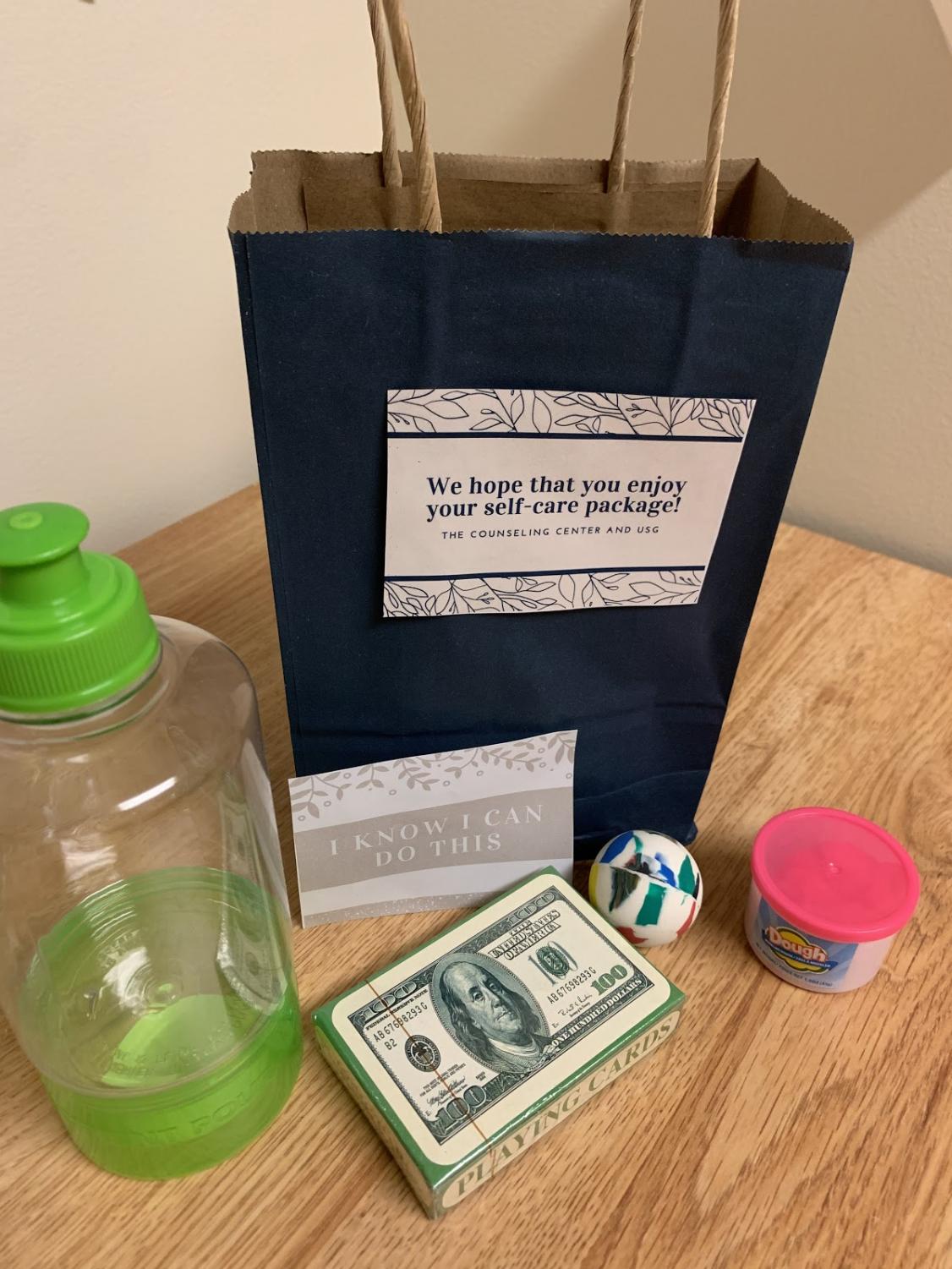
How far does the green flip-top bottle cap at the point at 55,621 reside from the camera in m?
0.29

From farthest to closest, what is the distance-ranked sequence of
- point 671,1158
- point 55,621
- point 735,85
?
point 735,85 < point 671,1158 < point 55,621

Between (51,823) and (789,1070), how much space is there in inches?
14.1

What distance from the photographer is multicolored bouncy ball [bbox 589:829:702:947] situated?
46cm

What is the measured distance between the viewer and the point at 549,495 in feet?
1.33

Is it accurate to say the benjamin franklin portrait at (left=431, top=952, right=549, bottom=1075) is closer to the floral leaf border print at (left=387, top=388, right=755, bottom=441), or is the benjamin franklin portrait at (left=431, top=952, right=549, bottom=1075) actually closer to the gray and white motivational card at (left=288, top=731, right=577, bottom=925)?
the gray and white motivational card at (left=288, top=731, right=577, bottom=925)

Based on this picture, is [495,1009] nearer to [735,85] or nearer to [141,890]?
[141,890]

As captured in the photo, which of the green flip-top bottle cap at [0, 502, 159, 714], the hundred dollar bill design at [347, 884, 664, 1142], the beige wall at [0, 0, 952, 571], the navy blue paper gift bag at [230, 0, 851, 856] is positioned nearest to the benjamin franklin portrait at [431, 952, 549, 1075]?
the hundred dollar bill design at [347, 884, 664, 1142]

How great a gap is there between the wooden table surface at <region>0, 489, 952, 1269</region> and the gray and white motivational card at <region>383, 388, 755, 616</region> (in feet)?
0.63

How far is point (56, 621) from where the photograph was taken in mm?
293

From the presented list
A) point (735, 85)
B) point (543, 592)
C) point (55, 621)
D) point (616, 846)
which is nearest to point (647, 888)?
point (616, 846)

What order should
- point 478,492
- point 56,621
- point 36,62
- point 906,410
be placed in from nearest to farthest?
point 56,621 → point 478,492 → point 36,62 → point 906,410

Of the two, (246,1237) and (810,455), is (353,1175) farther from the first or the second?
(810,455)

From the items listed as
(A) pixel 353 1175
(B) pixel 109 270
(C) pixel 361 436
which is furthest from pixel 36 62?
(A) pixel 353 1175

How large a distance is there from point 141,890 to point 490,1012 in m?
0.19
